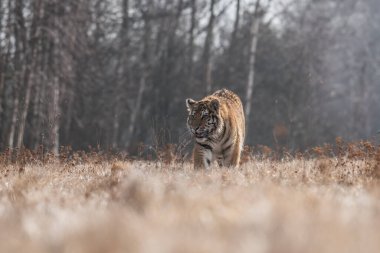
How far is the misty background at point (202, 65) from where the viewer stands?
2675cm

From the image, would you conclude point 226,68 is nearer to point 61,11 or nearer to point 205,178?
point 61,11

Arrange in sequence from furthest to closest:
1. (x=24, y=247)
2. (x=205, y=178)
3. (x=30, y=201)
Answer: (x=205, y=178), (x=30, y=201), (x=24, y=247)

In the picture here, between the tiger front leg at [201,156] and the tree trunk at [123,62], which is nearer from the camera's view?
the tiger front leg at [201,156]

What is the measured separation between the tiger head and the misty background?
45.8 ft

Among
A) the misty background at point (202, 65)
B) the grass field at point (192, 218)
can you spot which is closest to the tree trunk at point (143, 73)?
the misty background at point (202, 65)

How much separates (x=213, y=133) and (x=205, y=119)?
27 cm

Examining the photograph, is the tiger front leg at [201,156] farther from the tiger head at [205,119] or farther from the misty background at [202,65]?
the misty background at [202,65]

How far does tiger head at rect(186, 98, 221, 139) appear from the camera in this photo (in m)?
9.82

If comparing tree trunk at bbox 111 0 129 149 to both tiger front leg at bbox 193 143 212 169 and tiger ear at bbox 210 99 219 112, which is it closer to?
tiger front leg at bbox 193 143 212 169

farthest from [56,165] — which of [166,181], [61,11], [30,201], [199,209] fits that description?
[61,11]

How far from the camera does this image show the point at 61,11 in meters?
22.2

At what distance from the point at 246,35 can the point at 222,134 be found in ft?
73.5

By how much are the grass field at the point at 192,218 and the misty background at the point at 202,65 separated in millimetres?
17495

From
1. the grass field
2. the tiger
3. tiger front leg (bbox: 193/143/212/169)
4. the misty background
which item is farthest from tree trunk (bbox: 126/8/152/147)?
the grass field
